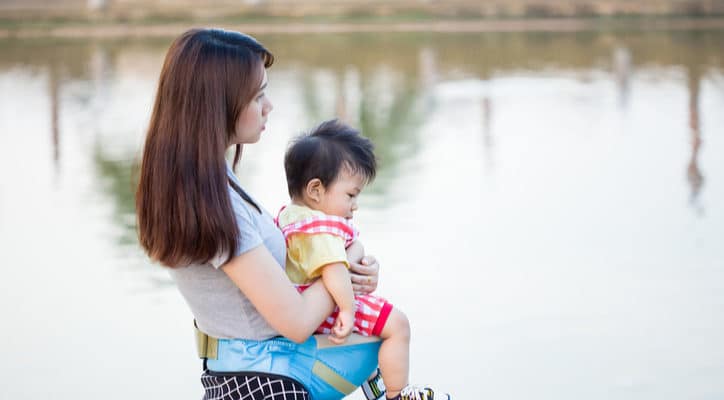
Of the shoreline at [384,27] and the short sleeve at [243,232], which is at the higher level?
the short sleeve at [243,232]

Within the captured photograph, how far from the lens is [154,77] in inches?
543

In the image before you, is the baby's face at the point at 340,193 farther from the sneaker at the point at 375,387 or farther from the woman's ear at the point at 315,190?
the sneaker at the point at 375,387

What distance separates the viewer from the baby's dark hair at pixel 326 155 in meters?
2.50

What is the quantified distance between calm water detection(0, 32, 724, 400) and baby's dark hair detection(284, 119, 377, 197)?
129cm

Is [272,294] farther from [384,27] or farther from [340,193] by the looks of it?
[384,27]

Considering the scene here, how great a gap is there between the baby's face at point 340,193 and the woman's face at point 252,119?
221mm

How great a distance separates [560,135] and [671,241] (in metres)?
3.55

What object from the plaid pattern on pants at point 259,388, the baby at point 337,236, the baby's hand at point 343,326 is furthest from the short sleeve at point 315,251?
the plaid pattern on pants at point 259,388

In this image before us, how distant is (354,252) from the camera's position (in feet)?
8.28

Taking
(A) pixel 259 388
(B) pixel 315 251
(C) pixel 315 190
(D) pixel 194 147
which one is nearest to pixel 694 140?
(C) pixel 315 190

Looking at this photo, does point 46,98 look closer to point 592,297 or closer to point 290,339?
point 592,297

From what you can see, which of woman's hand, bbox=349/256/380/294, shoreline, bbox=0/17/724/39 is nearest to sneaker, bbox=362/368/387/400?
woman's hand, bbox=349/256/380/294

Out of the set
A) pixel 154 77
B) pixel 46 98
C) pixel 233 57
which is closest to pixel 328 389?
pixel 233 57

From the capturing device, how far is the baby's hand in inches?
94.0
